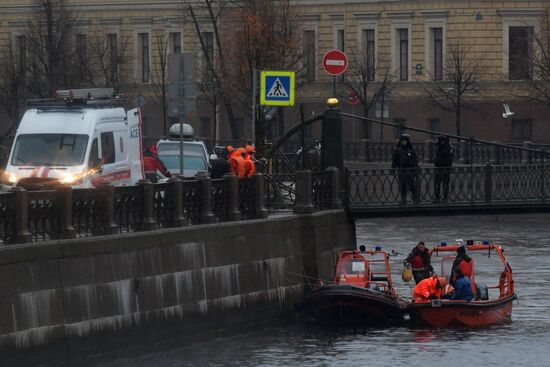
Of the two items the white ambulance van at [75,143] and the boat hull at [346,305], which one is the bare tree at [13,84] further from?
the boat hull at [346,305]

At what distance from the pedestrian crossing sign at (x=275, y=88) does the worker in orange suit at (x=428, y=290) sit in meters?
4.13

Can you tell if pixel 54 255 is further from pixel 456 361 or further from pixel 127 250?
pixel 456 361

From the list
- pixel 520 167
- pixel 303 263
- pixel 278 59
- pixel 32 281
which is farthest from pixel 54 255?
pixel 278 59

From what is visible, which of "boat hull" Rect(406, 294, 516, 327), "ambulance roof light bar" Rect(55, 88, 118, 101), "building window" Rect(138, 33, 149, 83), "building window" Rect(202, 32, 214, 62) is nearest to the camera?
"boat hull" Rect(406, 294, 516, 327)

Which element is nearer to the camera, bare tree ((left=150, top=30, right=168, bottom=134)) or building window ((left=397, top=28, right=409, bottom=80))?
building window ((left=397, top=28, right=409, bottom=80))

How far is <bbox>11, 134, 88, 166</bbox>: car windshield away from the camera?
34.1 meters

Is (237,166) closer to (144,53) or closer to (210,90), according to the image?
(210,90)

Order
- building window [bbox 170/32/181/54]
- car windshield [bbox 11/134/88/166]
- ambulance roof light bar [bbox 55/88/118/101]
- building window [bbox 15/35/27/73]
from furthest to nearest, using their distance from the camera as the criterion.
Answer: building window [bbox 170/32/181/54] → building window [bbox 15/35/27/73] → ambulance roof light bar [bbox 55/88/118/101] → car windshield [bbox 11/134/88/166]

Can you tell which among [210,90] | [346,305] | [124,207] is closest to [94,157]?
[346,305]

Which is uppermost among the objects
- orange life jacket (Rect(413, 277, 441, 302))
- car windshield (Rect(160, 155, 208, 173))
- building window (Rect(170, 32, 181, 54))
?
building window (Rect(170, 32, 181, 54))

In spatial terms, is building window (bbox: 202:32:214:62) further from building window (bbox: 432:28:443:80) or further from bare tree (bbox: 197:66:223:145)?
building window (bbox: 432:28:443:80)

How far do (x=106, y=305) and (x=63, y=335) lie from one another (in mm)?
1407

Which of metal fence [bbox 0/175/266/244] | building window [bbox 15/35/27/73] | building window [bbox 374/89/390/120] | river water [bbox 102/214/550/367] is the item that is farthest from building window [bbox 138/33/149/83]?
metal fence [bbox 0/175/266/244]

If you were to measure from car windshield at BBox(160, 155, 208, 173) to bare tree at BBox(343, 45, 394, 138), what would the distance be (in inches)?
1112
